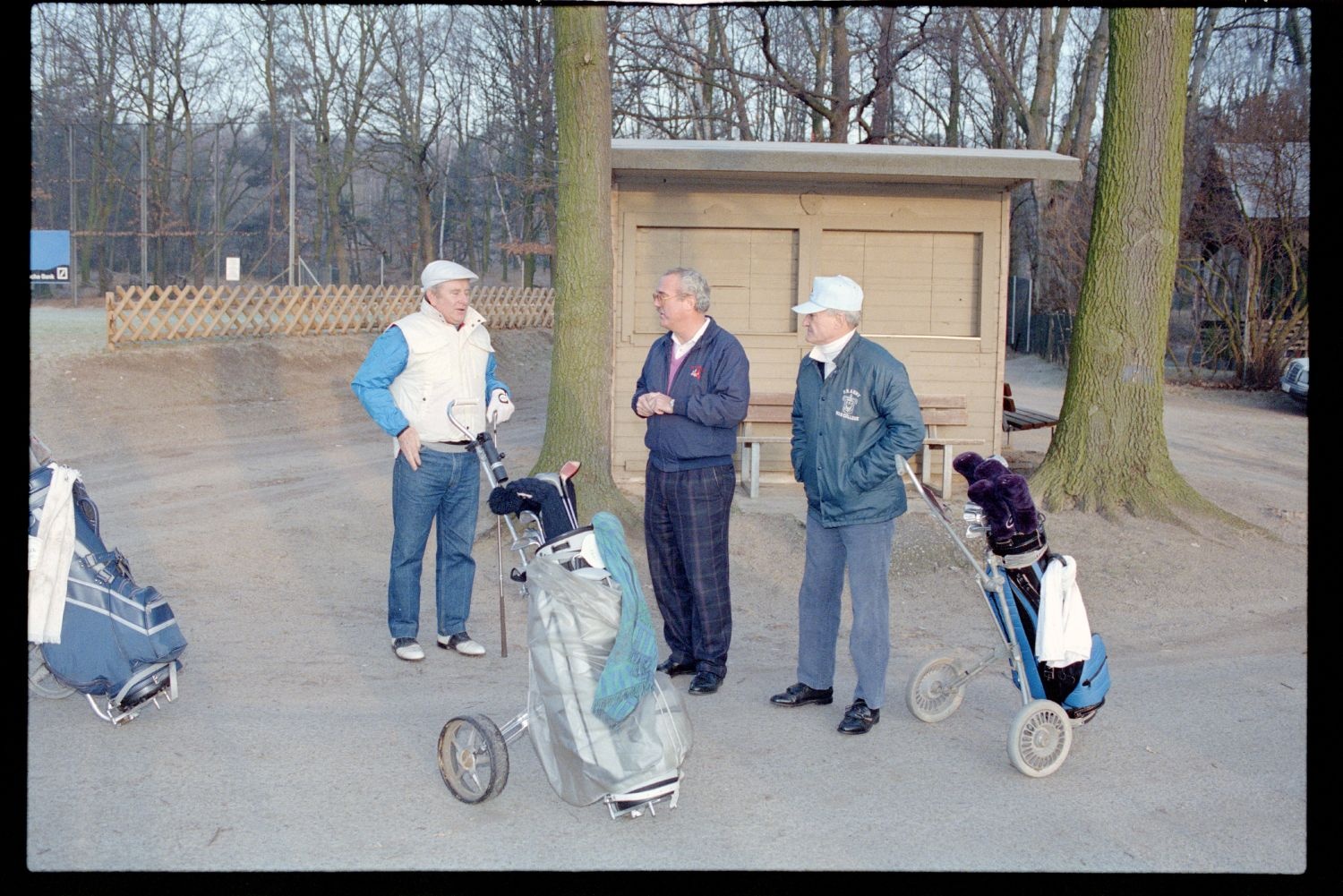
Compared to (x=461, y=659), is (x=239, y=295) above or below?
above

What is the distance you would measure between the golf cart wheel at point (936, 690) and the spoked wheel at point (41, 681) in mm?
3435

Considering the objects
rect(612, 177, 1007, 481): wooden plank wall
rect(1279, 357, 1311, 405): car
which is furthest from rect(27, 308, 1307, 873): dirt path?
rect(1279, 357, 1311, 405): car

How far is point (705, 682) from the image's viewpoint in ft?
18.7

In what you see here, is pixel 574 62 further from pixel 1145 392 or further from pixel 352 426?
pixel 352 426

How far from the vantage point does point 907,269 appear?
1087 cm

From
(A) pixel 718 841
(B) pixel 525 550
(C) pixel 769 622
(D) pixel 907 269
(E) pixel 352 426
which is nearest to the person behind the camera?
(A) pixel 718 841

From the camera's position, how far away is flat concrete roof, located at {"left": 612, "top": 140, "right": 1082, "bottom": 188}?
32.5 ft

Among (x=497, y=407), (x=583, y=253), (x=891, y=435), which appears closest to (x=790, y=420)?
(x=583, y=253)

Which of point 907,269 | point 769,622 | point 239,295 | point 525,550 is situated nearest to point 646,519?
point 525,550

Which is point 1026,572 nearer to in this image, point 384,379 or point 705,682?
point 705,682

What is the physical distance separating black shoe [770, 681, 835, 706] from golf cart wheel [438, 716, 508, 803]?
4.88 ft

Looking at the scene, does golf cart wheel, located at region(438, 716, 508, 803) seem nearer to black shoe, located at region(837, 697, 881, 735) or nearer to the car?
black shoe, located at region(837, 697, 881, 735)

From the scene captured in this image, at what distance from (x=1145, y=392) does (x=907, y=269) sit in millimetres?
2411

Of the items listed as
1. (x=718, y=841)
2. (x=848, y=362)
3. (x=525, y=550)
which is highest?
(x=848, y=362)
